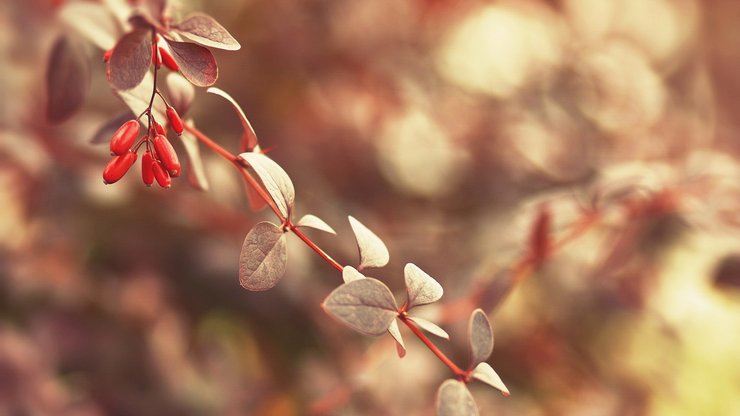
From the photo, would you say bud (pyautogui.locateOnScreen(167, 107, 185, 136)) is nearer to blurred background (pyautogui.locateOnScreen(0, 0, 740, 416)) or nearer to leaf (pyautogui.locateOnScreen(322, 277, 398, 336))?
leaf (pyautogui.locateOnScreen(322, 277, 398, 336))

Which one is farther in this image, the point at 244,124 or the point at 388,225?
the point at 388,225

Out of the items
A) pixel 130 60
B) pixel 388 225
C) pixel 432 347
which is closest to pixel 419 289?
pixel 432 347

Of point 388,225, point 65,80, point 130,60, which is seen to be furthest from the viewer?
point 388,225

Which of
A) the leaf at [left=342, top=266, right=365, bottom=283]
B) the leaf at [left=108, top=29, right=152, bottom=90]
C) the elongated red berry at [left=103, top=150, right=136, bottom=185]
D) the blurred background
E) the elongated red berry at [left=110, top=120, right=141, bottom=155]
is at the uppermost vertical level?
the leaf at [left=108, top=29, right=152, bottom=90]

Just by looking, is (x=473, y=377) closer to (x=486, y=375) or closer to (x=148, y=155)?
(x=486, y=375)

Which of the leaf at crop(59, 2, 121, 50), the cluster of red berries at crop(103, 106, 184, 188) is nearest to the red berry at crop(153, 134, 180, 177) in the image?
the cluster of red berries at crop(103, 106, 184, 188)

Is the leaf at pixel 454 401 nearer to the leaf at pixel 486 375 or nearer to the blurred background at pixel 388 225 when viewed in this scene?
the leaf at pixel 486 375

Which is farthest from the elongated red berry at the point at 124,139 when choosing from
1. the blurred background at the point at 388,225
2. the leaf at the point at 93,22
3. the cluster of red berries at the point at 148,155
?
the blurred background at the point at 388,225
